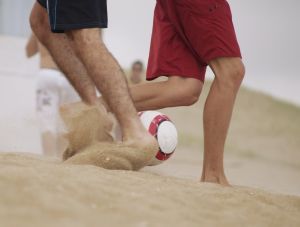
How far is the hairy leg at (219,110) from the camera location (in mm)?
2426

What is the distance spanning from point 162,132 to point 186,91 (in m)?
0.22

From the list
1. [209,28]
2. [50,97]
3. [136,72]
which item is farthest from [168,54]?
[136,72]

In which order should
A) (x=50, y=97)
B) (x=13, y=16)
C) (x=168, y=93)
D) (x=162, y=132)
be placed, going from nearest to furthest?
(x=162, y=132)
(x=168, y=93)
(x=50, y=97)
(x=13, y=16)

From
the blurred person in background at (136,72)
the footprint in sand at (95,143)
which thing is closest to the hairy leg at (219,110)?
the footprint in sand at (95,143)

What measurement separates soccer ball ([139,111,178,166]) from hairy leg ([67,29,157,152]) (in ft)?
0.87

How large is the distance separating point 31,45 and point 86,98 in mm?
2186

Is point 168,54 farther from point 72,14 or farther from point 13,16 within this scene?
point 13,16

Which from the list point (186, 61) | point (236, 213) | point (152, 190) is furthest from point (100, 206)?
point (186, 61)

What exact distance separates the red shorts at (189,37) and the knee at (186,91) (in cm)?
3

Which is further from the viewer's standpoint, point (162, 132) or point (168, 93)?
point (168, 93)

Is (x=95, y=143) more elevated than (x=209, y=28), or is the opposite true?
(x=209, y=28)

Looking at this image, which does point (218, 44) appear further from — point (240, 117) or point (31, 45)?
point (240, 117)

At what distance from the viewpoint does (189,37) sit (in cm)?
250

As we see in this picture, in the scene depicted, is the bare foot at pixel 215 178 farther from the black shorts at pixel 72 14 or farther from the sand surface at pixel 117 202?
the black shorts at pixel 72 14
